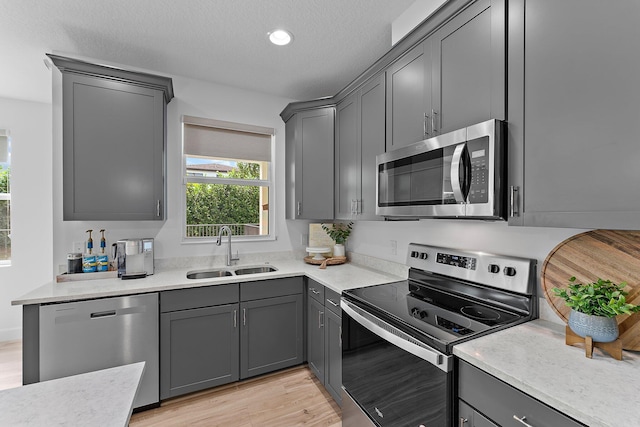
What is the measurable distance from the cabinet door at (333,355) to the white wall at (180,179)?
1.24 metres

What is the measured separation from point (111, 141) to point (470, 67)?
2.43 meters

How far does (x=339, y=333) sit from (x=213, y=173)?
1.98 metres

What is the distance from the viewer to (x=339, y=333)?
2.00 meters

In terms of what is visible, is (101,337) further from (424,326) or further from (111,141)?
(424,326)

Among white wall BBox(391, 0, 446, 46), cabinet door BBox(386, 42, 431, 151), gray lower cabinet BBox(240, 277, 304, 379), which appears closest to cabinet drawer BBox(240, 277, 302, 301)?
gray lower cabinet BBox(240, 277, 304, 379)

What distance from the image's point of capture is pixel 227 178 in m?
3.01

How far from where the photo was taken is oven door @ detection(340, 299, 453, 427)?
44.8 inches

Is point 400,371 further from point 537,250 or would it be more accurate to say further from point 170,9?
point 170,9

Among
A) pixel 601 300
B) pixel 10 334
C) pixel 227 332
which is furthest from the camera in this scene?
pixel 10 334

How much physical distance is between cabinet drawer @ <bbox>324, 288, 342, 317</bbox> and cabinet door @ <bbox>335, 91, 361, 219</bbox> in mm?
631

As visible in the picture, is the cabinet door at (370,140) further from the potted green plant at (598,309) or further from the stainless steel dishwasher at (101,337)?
the stainless steel dishwasher at (101,337)

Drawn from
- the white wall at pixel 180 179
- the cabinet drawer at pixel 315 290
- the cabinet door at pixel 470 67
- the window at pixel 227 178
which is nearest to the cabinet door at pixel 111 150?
the white wall at pixel 180 179

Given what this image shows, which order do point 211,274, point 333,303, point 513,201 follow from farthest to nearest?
point 211,274, point 333,303, point 513,201

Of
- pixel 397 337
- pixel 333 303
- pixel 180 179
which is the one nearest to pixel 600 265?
pixel 397 337
